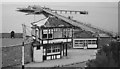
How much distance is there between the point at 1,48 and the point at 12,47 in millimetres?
601

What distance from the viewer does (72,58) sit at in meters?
15.9

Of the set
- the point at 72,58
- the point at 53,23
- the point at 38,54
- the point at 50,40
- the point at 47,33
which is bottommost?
the point at 72,58

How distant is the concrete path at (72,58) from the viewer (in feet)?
46.5

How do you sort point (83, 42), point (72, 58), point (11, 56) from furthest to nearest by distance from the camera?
point (83, 42) < point (72, 58) < point (11, 56)

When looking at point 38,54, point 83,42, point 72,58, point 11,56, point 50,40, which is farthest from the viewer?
point 83,42

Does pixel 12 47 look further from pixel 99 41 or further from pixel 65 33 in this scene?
pixel 99 41

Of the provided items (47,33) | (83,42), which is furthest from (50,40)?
(83,42)

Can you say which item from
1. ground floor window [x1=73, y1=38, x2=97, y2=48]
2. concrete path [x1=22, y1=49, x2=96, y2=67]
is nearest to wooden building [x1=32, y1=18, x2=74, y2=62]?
concrete path [x1=22, y1=49, x2=96, y2=67]

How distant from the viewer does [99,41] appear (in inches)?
779

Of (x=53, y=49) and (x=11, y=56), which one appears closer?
(x=11, y=56)

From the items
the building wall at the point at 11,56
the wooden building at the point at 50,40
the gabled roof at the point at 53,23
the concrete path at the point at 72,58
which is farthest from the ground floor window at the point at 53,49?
the building wall at the point at 11,56

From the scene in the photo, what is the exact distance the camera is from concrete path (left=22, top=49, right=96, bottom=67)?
46.5 ft

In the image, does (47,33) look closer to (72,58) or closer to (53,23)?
(53,23)

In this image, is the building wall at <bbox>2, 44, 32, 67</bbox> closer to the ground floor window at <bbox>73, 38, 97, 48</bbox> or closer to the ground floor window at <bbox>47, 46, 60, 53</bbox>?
the ground floor window at <bbox>47, 46, 60, 53</bbox>
